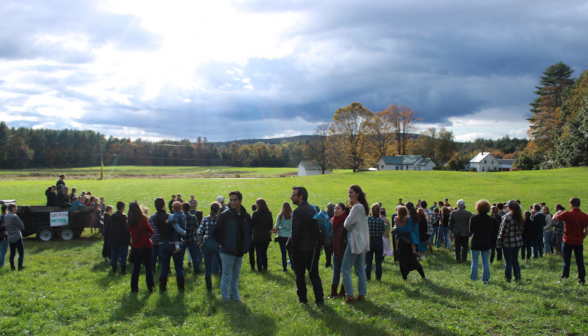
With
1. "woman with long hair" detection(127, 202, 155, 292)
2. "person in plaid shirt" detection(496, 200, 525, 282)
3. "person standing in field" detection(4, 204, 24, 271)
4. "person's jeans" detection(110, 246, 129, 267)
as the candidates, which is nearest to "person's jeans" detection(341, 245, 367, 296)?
"person in plaid shirt" detection(496, 200, 525, 282)

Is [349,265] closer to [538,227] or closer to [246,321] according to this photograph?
[246,321]

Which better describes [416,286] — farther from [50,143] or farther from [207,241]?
[50,143]

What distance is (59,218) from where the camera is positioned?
1338 centimetres

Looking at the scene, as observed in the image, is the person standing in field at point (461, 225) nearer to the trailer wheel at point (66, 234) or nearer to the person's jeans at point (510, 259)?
the person's jeans at point (510, 259)

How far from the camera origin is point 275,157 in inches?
4503

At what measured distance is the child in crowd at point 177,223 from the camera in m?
6.26

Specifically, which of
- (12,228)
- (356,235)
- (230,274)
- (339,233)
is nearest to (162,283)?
(230,274)

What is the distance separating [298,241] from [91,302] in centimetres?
425

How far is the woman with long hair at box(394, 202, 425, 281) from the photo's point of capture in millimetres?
6672

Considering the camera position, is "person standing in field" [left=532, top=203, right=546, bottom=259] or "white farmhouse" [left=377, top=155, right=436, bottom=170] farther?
"white farmhouse" [left=377, top=155, right=436, bottom=170]

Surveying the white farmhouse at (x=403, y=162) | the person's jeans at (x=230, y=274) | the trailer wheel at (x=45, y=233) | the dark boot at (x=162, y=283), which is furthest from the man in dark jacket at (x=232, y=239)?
the white farmhouse at (x=403, y=162)

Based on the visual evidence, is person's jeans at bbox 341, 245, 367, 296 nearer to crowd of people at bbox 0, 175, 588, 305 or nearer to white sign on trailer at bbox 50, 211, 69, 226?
crowd of people at bbox 0, 175, 588, 305

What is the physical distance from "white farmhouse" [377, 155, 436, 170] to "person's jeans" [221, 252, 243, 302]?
226 feet

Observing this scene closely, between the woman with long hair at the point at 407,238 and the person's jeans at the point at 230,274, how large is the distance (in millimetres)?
3471
